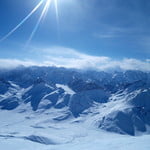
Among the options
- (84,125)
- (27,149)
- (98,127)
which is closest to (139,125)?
(98,127)

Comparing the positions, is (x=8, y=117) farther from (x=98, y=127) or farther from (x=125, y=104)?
(x=125, y=104)

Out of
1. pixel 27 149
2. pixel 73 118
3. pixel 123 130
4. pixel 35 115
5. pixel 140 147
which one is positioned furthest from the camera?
pixel 35 115

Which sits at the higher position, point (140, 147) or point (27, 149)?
point (140, 147)

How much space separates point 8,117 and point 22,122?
25.6 metres

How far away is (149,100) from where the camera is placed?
192250mm

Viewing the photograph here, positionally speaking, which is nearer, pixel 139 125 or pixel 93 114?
pixel 139 125

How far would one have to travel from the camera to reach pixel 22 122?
168250 millimetres

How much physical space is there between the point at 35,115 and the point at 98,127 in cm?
6718

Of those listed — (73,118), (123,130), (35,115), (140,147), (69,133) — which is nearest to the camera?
(140,147)

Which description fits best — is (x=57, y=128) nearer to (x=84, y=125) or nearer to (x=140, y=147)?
(x=84, y=125)

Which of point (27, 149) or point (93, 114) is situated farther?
point (93, 114)

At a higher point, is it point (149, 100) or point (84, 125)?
point (149, 100)

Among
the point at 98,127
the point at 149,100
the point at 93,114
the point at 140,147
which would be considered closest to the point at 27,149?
the point at 140,147

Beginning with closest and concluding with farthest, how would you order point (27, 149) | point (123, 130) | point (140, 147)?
point (140, 147) < point (27, 149) < point (123, 130)
